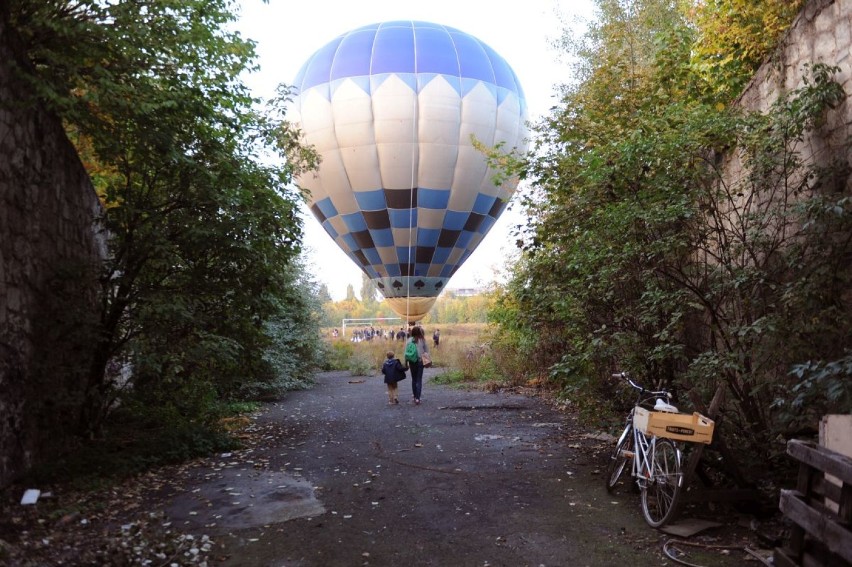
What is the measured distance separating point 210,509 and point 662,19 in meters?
11.8

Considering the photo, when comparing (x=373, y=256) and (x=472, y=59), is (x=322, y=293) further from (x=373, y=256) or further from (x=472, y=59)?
(x=472, y=59)

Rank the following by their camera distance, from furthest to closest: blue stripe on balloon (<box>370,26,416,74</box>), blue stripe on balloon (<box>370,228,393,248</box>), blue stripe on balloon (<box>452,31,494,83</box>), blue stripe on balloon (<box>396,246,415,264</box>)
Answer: blue stripe on balloon (<box>396,246,415,264</box>)
blue stripe on balloon (<box>370,228,393,248</box>)
blue stripe on balloon (<box>452,31,494,83</box>)
blue stripe on balloon (<box>370,26,416,74</box>)

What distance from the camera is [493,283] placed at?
2009 centimetres

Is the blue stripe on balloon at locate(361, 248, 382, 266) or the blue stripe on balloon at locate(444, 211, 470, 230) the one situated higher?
the blue stripe on balloon at locate(444, 211, 470, 230)

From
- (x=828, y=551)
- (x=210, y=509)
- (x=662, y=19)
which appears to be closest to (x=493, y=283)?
(x=662, y=19)

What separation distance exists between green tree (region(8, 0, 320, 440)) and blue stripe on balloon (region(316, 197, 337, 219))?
1220 centimetres

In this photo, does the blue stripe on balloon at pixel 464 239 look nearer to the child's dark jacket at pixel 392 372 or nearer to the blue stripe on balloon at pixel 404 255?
the blue stripe on balloon at pixel 404 255

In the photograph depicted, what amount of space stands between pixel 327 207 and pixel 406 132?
12.2 feet

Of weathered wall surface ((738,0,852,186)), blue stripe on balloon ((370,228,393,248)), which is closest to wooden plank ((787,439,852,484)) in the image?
weathered wall surface ((738,0,852,186))

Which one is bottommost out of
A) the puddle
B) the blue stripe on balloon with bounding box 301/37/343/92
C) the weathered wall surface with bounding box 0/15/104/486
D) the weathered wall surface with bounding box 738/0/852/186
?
the puddle

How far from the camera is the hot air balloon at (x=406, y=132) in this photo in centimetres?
1967

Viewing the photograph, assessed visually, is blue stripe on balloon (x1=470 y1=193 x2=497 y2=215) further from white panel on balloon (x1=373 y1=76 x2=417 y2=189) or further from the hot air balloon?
white panel on balloon (x1=373 y1=76 x2=417 y2=189)

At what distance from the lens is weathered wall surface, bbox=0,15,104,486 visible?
599 cm

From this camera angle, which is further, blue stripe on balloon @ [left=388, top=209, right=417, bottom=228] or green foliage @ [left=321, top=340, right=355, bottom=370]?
green foliage @ [left=321, top=340, right=355, bottom=370]
